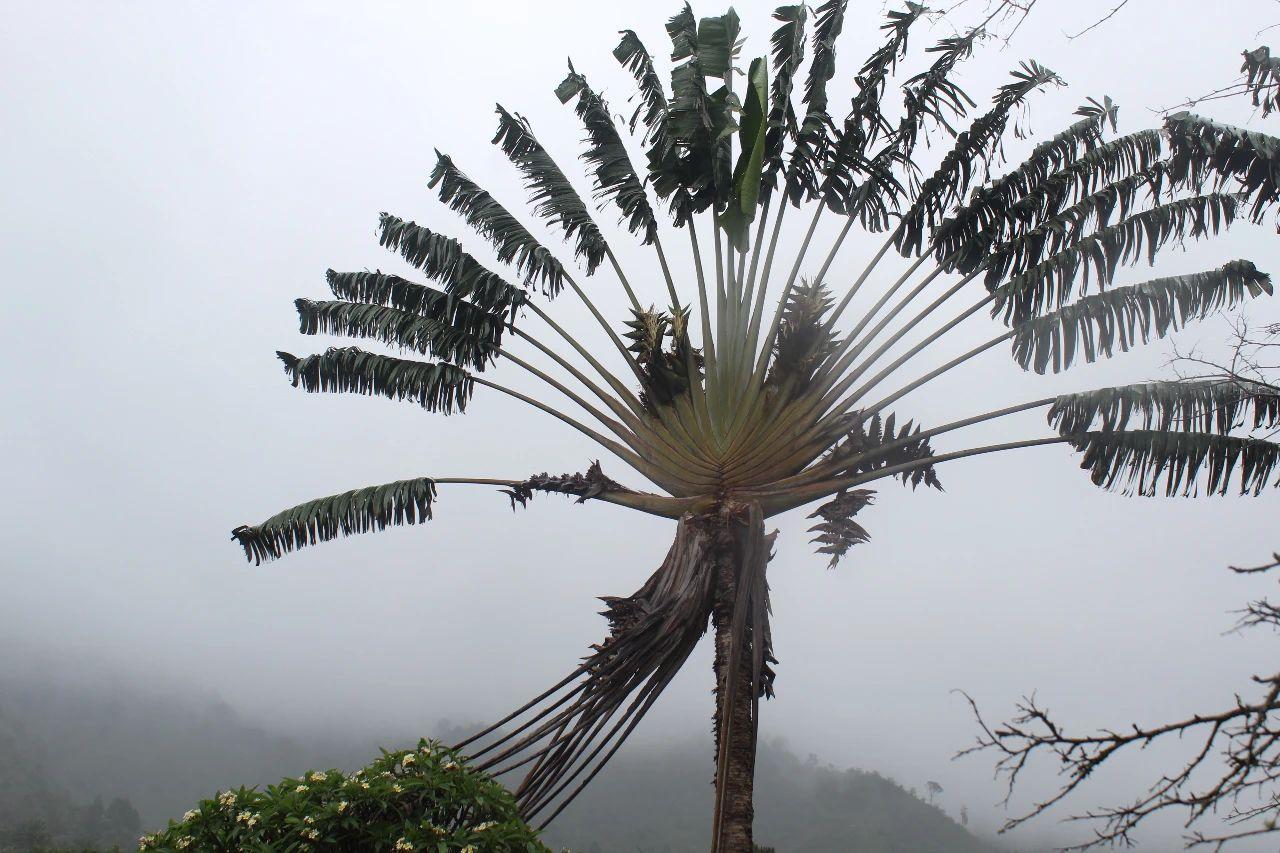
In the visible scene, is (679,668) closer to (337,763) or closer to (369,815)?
(369,815)

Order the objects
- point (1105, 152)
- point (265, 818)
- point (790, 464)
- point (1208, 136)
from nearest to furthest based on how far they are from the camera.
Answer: point (265, 818)
point (1208, 136)
point (790, 464)
point (1105, 152)

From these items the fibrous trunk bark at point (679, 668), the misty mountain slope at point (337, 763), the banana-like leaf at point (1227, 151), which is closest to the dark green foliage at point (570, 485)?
the fibrous trunk bark at point (679, 668)

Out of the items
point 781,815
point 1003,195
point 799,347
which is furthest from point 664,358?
point 781,815

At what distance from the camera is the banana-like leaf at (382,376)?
33.6ft

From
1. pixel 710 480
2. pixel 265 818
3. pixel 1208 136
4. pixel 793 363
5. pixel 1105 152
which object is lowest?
pixel 265 818

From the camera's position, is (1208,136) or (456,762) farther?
(1208,136)

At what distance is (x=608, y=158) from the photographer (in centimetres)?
1098

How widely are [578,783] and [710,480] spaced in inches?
111

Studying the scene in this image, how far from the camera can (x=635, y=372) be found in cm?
952

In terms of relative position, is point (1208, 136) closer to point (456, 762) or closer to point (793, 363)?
point (793, 363)

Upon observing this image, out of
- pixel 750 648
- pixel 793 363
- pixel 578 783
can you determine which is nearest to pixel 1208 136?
pixel 793 363

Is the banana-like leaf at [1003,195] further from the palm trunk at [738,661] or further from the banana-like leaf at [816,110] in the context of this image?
the palm trunk at [738,661]

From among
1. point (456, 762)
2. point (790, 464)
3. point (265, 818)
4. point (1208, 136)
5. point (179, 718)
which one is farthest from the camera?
point (179, 718)

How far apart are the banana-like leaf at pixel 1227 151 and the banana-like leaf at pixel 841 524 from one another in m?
3.80
